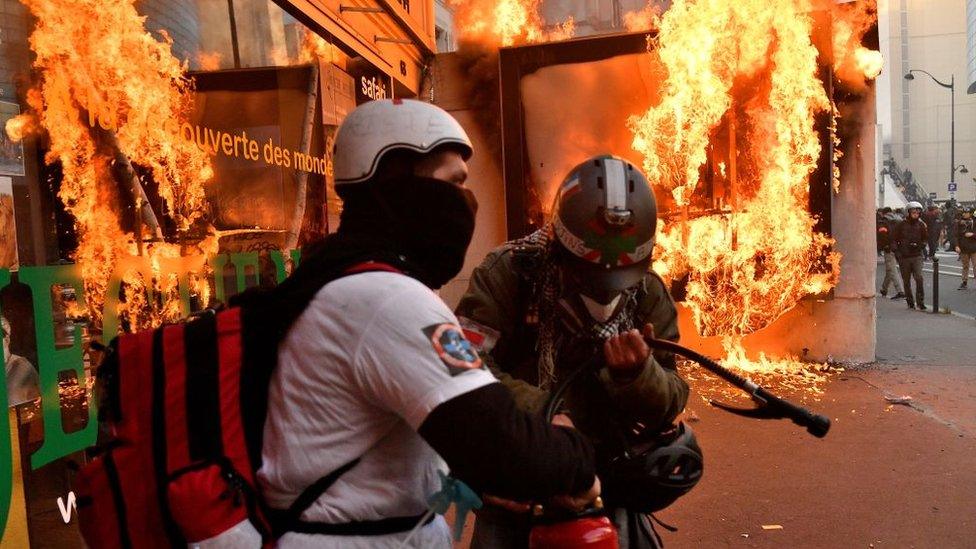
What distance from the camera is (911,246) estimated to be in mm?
12461

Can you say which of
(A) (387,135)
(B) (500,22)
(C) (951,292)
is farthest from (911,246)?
(A) (387,135)

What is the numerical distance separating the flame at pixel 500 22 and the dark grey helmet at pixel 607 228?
7.36 m

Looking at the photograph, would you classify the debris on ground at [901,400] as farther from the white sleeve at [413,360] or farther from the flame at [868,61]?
the white sleeve at [413,360]

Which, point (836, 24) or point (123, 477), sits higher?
point (836, 24)

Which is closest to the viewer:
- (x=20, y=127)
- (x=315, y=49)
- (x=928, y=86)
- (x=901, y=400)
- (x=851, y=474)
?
(x=20, y=127)

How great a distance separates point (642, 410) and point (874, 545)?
2927mm

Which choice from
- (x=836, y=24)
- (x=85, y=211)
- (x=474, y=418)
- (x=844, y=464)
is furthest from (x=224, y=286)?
(x=836, y=24)

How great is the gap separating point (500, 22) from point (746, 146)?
11.9 feet

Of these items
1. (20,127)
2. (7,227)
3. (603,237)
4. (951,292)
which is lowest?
(951,292)

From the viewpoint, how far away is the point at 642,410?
6.68ft

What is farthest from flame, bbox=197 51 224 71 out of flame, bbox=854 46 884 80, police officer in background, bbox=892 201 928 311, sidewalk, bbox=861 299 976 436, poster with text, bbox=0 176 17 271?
police officer in background, bbox=892 201 928 311

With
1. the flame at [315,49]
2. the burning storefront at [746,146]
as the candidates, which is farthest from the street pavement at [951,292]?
the flame at [315,49]

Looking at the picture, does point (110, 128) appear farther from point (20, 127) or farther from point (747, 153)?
point (747, 153)

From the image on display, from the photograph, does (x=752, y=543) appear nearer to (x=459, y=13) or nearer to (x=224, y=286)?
(x=224, y=286)
